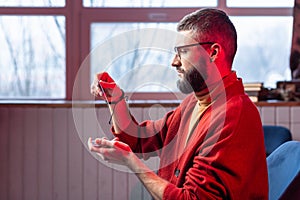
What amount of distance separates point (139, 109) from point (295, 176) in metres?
1.61

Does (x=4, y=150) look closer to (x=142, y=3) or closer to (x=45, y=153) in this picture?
(x=45, y=153)

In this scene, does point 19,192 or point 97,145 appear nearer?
point 97,145

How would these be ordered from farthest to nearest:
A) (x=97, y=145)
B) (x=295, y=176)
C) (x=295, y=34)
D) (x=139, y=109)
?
(x=295, y=34) → (x=139, y=109) → (x=295, y=176) → (x=97, y=145)

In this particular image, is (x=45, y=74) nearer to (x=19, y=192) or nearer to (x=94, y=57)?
(x=19, y=192)

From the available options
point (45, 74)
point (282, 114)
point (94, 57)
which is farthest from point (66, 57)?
point (94, 57)

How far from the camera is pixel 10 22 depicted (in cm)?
316

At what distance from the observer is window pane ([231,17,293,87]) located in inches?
125

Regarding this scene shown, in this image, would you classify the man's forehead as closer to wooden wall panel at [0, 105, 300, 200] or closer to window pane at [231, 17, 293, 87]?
wooden wall panel at [0, 105, 300, 200]

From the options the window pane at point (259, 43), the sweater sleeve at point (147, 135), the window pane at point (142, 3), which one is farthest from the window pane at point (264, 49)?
the sweater sleeve at point (147, 135)

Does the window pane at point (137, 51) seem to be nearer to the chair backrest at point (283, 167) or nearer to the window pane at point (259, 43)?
the chair backrest at point (283, 167)

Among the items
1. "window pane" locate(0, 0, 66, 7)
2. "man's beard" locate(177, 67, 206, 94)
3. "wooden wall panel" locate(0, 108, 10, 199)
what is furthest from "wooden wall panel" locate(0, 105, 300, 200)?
"man's beard" locate(177, 67, 206, 94)

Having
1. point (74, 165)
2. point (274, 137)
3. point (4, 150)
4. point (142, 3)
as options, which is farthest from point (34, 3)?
point (274, 137)

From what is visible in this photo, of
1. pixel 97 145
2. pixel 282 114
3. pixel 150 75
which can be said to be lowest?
pixel 282 114

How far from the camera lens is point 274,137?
2498 mm
